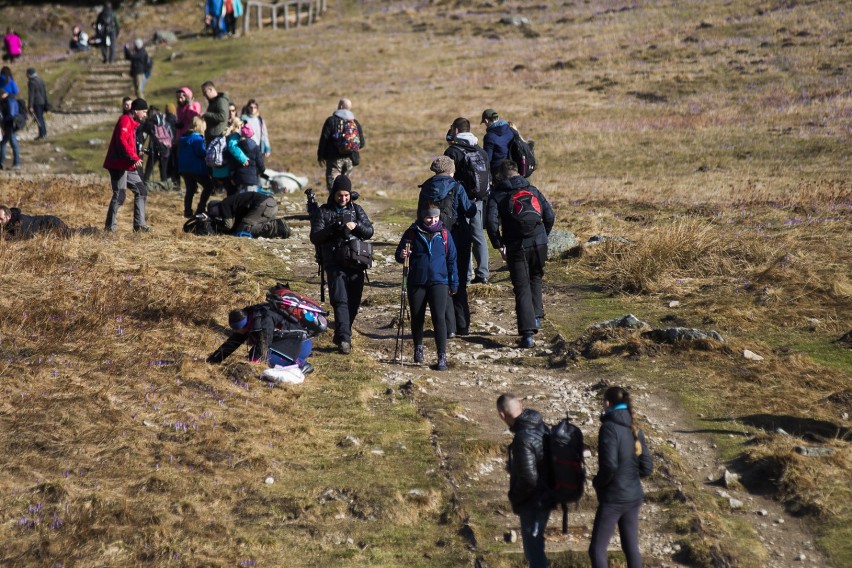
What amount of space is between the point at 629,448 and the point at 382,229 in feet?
40.9

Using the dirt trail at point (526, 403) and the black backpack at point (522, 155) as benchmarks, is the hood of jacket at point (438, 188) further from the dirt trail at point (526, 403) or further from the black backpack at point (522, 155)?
the black backpack at point (522, 155)

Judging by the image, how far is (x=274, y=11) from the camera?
170ft

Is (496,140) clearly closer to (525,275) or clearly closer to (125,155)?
(525,275)

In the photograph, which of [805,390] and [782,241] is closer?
[805,390]

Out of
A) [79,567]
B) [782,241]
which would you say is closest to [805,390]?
[782,241]

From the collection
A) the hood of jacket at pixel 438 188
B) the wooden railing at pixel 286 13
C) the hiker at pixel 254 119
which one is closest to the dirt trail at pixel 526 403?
the hood of jacket at pixel 438 188

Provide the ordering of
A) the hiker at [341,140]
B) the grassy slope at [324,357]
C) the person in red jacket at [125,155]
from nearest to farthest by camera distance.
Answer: the grassy slope at [324,357] < the person in red jacket at [125,155] < the hiker at [341,140]

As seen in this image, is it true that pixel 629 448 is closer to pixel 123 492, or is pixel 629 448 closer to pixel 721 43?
pixel 123 492

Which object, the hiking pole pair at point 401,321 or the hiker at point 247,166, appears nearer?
the hiking pole pair at point 401,321

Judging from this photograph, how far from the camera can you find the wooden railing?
5156 cm

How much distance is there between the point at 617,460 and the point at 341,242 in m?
5.49

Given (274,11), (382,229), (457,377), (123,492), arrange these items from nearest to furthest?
(123,492) → (457,377) → (382,229) → (274,11)

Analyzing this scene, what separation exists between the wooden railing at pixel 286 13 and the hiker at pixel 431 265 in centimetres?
4139

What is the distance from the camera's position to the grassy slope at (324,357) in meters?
7.84
